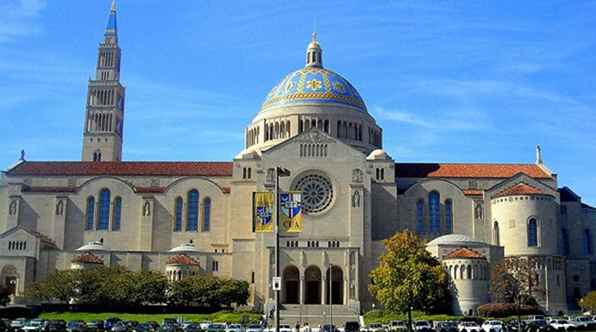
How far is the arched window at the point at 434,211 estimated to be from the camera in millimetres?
92125

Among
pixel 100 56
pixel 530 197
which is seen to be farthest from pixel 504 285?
pixel 100 56

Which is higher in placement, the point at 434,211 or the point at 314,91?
the point at 314,91

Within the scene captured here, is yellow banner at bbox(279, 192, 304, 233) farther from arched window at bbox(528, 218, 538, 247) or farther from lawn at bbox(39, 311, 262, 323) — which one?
arched window at bbox(528, 218, 538, 247)

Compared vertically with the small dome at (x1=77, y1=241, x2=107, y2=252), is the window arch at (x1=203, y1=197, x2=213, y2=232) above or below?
above

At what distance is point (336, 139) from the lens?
8950 cm

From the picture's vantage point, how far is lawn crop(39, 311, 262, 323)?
72188mm

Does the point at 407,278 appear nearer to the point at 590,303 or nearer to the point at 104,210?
the point at 590,303

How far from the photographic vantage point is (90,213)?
93.8m

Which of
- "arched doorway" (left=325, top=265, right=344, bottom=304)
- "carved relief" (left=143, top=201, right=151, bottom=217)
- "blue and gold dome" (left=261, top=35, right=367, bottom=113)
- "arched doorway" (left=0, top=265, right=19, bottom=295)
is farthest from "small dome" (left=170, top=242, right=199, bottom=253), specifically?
"blue and gold dome" (left=261, top=35, right=367, bottom=113)

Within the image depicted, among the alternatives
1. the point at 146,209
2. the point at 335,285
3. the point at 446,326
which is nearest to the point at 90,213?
the point at 146,209

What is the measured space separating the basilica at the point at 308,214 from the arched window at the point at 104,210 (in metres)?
0.12

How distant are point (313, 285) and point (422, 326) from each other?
75.7ft

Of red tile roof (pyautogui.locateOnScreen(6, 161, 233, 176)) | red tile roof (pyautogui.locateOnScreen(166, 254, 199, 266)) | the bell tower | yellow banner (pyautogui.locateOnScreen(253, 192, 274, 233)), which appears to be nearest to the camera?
yellow banner (pyautogui.locateOnScreen(253, 192, 274, 233))

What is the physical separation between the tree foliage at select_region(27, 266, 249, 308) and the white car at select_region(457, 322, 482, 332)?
25.2 metres
